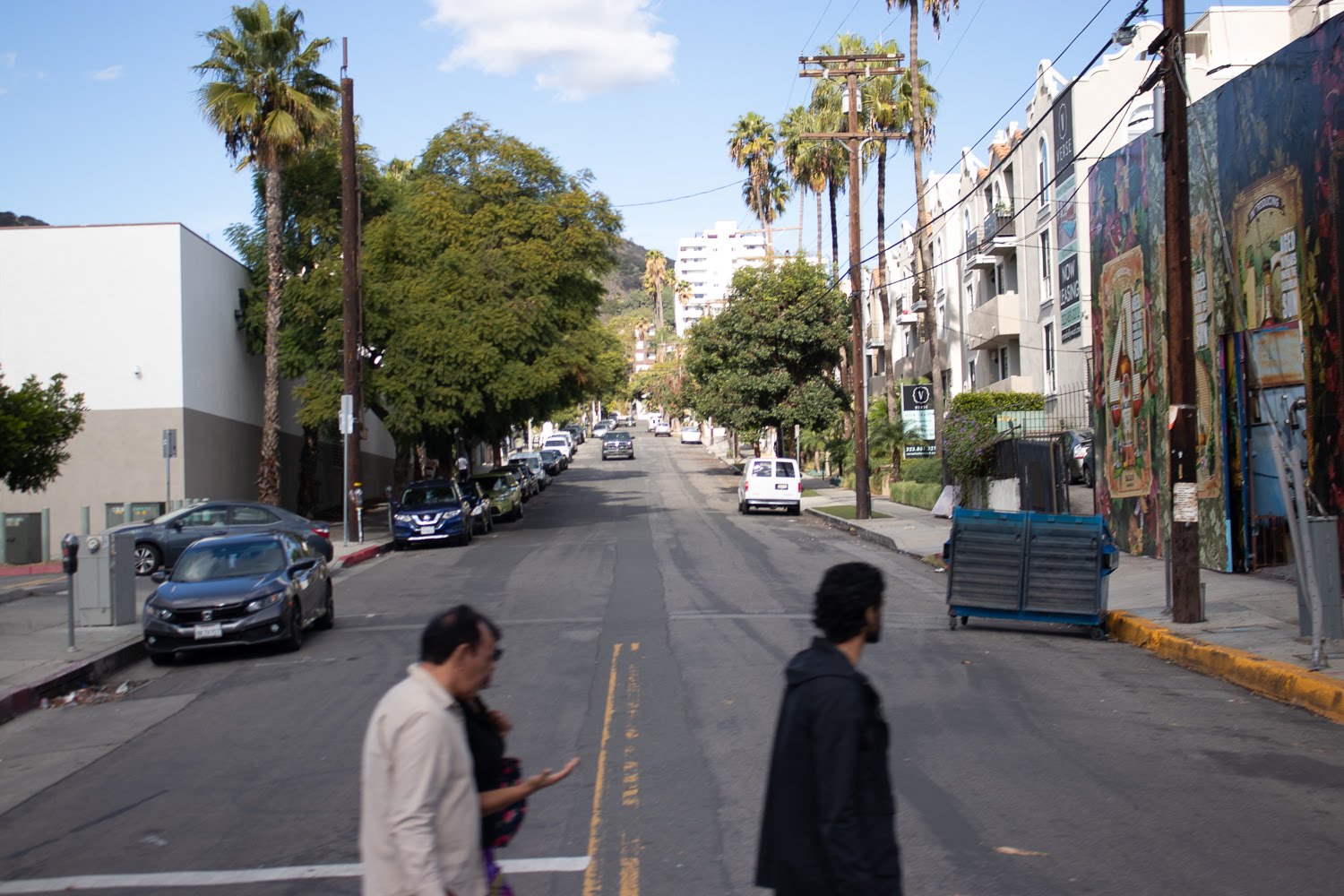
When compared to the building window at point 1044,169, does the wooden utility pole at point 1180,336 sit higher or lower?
lower

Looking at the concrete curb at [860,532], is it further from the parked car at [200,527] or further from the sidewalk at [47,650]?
the sidewalk at [47,650]

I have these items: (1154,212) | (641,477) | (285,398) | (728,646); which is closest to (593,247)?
(285,398)

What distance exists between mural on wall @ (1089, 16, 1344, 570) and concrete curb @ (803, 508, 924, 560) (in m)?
4.52

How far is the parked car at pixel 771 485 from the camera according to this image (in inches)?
1473

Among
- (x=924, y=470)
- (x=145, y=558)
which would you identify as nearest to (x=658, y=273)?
(x=924, y=470)

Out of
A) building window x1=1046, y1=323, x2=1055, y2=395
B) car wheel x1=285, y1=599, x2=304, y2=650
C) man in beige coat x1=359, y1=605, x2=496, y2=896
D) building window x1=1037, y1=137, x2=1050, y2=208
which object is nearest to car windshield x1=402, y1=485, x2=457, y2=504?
car wheel x1=285, y1=599, x2=304, y2=650

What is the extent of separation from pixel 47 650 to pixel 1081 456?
24.3 meters

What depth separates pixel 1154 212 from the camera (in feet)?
66.5

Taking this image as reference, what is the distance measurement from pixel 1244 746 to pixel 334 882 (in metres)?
6.44

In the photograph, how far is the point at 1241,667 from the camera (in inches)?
459

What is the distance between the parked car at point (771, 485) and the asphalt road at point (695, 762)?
20403 millimetres

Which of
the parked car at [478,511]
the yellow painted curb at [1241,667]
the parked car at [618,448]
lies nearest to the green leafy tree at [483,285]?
the parked car at [478,511]

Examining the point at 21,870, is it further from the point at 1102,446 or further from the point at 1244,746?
→ the point at 1102,446

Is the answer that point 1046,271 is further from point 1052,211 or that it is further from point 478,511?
point 478,511
